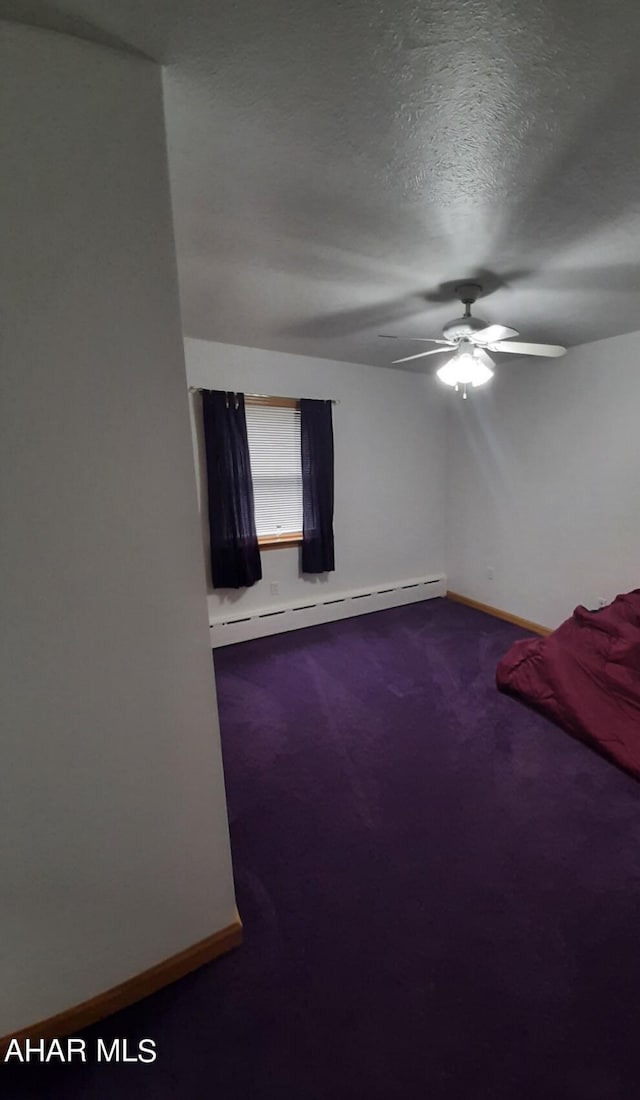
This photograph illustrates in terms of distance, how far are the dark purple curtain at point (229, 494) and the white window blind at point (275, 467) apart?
158 millimetres

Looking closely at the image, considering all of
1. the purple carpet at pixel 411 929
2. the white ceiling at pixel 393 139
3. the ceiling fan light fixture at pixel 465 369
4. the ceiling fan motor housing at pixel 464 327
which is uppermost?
the white ceiling at pixel 393 139

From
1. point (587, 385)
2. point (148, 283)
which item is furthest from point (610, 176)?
point (587, 385)

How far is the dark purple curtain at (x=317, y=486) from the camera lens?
3.25m

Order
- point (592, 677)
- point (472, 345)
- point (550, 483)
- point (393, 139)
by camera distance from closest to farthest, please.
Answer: point (393, 139) < point (472, 345) < point (592, 677) < point (550, 483)

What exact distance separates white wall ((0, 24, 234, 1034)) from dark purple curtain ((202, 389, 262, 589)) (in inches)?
79.9

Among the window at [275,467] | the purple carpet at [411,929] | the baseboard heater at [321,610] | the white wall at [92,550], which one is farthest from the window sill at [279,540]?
the white wall at [92,550]

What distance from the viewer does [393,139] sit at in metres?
1.06

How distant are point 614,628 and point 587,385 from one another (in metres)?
1.82

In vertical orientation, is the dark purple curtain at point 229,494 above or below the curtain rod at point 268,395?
below

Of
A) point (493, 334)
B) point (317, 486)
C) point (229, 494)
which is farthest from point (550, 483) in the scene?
point (229, 494)

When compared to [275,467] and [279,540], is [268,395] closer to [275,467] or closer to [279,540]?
[275,467]

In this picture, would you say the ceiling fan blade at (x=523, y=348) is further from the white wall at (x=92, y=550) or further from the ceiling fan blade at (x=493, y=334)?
the white wall at (x=92, y=550)

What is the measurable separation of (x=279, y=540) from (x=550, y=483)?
7.48 feet

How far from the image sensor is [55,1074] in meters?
1.00
